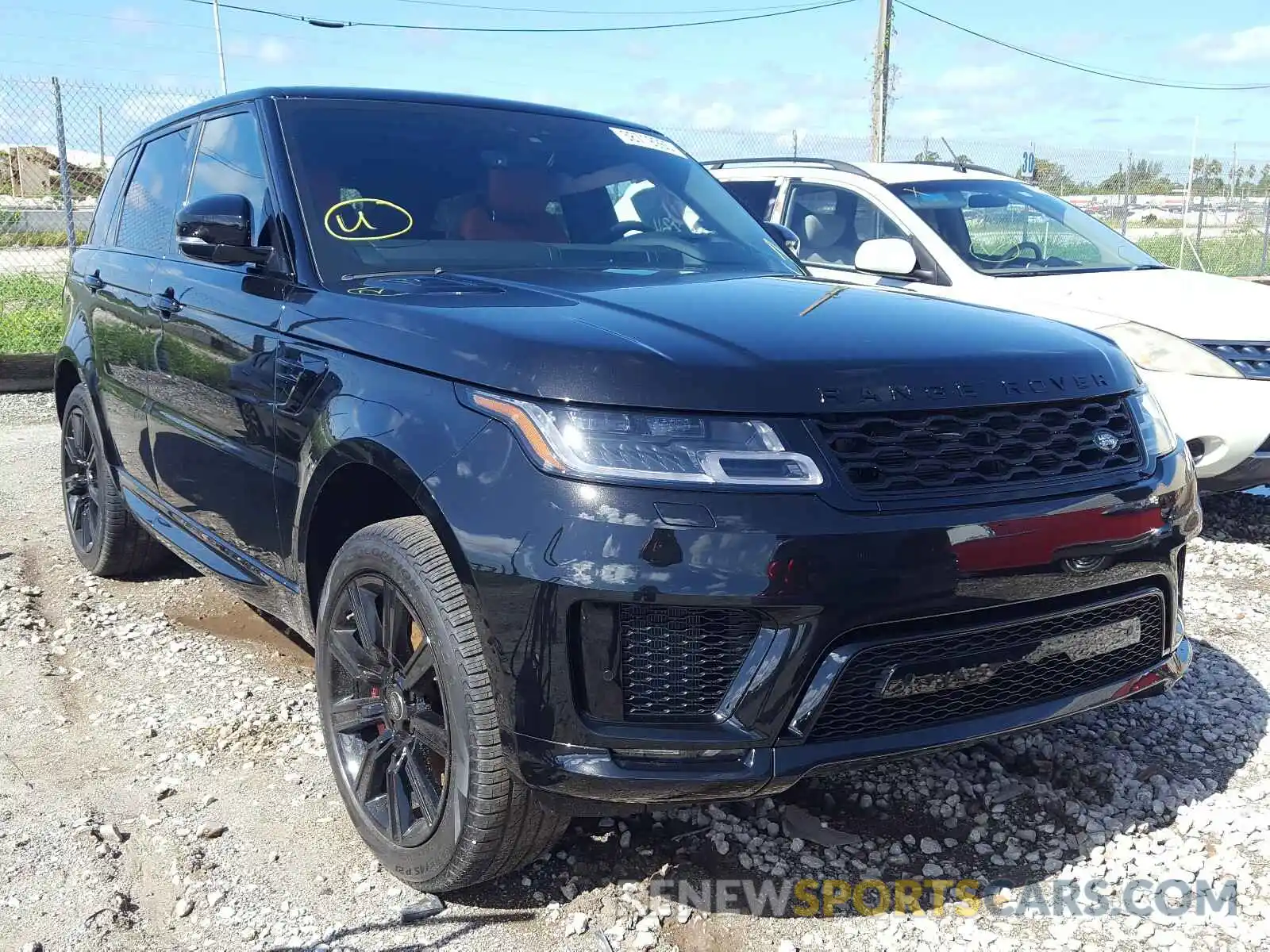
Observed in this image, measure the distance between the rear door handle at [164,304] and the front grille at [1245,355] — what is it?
419 centimetres

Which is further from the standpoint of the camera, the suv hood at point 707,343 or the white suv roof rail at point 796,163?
the white suv roof rail at point 796,163

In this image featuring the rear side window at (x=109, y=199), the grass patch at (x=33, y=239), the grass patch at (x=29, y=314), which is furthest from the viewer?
the grass patch at (x=33, y=239)

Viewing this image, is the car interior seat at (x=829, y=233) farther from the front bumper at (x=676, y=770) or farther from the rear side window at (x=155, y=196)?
the front bumper at (x=676, y=770)

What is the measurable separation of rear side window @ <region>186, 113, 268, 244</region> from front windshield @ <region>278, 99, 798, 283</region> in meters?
0.15

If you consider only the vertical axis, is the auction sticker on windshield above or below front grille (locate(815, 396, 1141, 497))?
above

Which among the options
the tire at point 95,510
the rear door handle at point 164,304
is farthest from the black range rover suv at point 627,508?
the tire at point 95,510

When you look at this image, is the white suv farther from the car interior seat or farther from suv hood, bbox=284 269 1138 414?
suv hood, bbox=284 269 1138 414

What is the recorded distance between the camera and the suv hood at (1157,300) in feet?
16.7

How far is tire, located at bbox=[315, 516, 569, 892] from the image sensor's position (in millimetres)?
2213

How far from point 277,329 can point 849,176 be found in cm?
437

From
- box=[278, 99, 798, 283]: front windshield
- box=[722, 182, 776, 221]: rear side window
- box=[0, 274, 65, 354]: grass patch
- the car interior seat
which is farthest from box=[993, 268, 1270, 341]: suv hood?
box=[0, 274, 65, 354]: grass patch

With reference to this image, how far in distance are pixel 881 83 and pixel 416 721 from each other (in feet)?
55.9

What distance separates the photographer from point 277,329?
9.41ft

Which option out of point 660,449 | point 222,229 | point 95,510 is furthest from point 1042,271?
point 95,510
